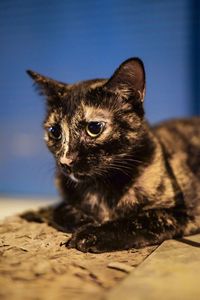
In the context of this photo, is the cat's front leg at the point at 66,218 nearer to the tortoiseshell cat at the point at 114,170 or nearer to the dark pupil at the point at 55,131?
the tortoiseshell cat at the point at 114,170

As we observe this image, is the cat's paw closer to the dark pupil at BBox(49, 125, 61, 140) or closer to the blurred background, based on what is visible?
the dark pupil at BBox(49, 125, 61, 140)

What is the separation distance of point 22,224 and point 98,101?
0.68 metres

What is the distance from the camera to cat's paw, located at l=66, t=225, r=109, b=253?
1342 mm

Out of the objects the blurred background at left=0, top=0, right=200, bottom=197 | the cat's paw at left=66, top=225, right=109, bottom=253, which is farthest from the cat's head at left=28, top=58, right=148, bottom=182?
the blurred background at left=0, top=0, right=200, bottom=197

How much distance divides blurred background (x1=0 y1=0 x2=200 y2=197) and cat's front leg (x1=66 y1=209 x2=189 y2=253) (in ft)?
3.97

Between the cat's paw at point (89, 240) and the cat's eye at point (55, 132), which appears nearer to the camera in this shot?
the cat's paw at point (89, 240)

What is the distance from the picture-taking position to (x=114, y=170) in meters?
1.59

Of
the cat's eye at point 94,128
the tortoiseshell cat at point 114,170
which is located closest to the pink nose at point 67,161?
the tortoiseshell cat at point 114,170

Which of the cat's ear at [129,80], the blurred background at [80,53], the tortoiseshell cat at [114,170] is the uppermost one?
the blurred background at [80,53]

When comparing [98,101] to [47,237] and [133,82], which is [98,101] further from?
[47,237]

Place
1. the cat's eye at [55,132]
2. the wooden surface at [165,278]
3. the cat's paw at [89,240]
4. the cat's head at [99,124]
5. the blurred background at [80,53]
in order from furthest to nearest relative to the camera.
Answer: the blurred background at [80,53], the cat's eye at [55,132], the cat's head at [99,124], the cat's paw at [89,240], the wooden surface at [165,278]

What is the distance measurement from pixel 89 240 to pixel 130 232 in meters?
0.15

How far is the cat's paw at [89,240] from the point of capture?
1.34 meters

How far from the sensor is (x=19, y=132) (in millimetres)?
2822
